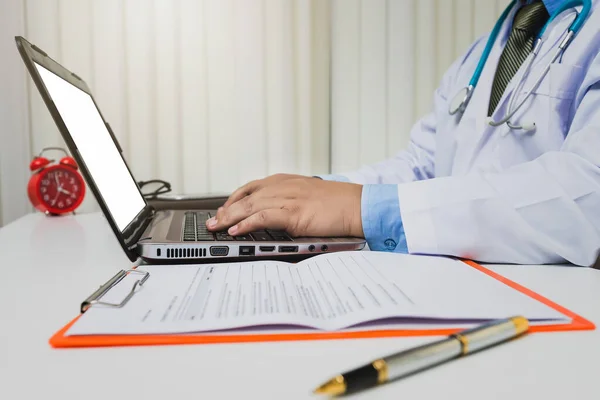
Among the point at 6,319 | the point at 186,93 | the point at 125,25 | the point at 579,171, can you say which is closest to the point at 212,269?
the point at 6,319

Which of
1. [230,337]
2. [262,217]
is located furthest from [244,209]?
[230,337]

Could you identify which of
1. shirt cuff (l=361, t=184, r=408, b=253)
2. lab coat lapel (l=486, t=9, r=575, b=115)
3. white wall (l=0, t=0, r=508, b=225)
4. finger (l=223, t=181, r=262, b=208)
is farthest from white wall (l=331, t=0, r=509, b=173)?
shirt cuff (l=361, t=184, r=408, b=253)

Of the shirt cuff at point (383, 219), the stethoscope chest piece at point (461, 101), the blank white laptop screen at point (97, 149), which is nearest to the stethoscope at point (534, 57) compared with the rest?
the stethoscope chest piece at point (461, 101)

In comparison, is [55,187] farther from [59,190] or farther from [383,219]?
[383,219]

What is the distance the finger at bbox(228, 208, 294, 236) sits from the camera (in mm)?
654

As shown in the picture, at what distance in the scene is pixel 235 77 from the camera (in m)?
1.60

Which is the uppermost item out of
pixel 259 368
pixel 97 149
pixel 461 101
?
pixel 461 101

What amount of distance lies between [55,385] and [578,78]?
A: 84 centimetres

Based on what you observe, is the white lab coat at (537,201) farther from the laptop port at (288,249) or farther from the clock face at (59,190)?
the clock face at (59,190)

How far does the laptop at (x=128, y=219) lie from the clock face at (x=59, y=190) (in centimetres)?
41

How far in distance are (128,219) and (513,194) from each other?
54 cm

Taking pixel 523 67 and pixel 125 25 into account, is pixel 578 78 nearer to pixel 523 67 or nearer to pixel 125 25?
pixel 523 67

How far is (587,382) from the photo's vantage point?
0.97ft

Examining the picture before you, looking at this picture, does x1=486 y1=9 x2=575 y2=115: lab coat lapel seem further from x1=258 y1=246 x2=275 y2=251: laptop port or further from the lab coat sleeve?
x1=258 y1=246 x2=275 y2=251: laptop port
